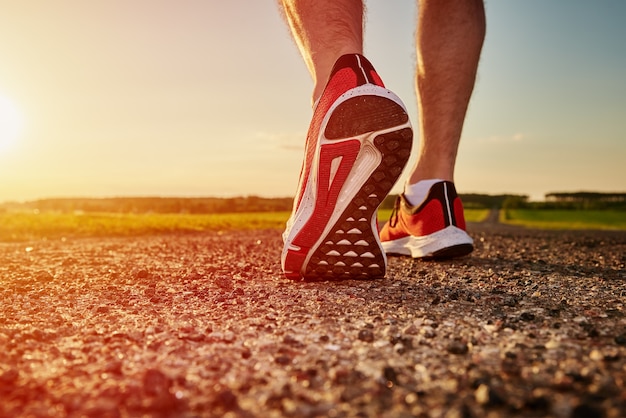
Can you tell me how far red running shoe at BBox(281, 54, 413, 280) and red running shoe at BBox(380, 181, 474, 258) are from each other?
93 cm

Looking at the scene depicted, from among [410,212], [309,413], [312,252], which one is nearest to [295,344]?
[309,413]

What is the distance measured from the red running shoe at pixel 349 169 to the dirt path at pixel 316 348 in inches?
5.6

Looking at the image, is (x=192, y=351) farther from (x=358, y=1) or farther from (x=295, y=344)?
(x=358, y=1)

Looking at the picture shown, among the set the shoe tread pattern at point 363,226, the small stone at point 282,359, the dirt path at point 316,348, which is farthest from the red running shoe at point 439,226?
the small stone at point 282,359

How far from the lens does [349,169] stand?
208cm

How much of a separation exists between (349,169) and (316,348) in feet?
3.19

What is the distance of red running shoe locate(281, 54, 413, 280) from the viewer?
2051 mm

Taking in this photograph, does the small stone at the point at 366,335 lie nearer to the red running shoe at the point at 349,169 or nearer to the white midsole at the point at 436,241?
the red running shoe at the point at 349,169

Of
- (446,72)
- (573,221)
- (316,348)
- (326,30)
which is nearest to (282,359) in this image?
(316,348)

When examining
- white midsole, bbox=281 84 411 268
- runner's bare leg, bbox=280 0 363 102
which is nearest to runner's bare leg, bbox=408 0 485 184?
runner's bare leg, bbox=280 0 363 102

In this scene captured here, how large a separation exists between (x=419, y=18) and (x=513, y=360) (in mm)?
2640

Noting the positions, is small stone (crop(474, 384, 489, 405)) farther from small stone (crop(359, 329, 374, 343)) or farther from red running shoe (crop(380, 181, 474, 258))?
red running shoe (crop(380, 181, 474, 258))

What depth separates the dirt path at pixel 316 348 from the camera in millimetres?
958

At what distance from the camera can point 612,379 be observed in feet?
3.39
